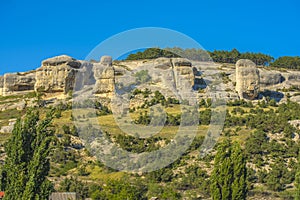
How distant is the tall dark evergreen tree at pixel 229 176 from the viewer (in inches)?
1069

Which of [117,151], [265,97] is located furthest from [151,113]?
[265,97]

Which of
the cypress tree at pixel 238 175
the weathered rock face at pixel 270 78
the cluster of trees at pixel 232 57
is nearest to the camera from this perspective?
the cypress tree at pixel 238 175

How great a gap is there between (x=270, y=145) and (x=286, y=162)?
231cm

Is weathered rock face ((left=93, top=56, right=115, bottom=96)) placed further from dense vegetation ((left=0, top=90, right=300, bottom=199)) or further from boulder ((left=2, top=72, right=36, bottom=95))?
boulder ((left=2, top=72, right=36, bottom=95))

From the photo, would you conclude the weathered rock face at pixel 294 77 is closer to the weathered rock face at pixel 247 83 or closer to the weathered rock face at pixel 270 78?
the weathered rock face at pixel 270 78

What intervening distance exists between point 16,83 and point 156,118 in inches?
854

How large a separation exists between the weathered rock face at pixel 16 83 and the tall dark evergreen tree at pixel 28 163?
38259 mm

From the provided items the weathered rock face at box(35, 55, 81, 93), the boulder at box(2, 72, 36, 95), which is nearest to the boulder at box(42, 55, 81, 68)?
the weathered rock face at box(35, 55, 81, 93)

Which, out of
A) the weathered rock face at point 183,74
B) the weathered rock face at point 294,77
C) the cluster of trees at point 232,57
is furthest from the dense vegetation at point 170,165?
the cluster of trees at point 232,57

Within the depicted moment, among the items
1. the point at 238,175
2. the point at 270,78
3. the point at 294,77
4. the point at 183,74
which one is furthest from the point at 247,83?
the point at 238,175

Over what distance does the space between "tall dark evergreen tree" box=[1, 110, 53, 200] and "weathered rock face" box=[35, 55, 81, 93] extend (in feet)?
95.5

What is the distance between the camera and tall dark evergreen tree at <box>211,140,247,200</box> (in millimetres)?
27156

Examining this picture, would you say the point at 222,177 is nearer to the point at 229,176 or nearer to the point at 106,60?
the point at 229,176

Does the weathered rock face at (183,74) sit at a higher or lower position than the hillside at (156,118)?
higher
